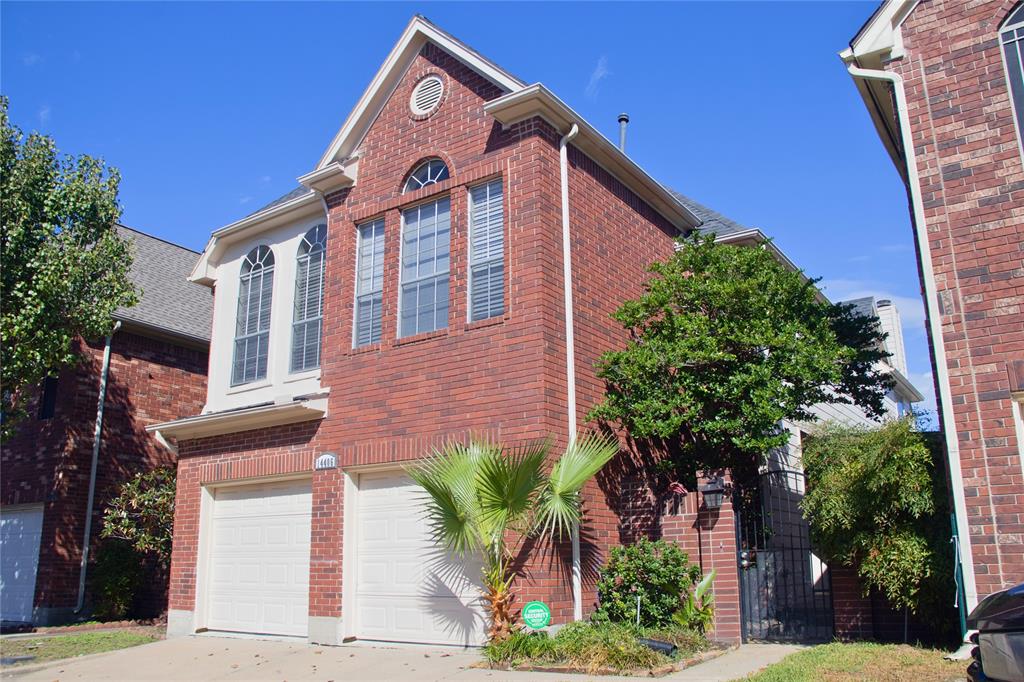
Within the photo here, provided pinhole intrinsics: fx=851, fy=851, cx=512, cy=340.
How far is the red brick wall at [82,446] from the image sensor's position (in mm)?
16484

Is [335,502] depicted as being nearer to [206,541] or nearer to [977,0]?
[206,541]

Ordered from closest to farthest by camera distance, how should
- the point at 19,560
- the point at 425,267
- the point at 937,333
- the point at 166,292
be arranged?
the point at 937,333, the point at 425,267, the point at 19,560, the point at 166,292

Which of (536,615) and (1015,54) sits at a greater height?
(1015,54)

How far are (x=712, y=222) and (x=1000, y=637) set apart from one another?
11682 mm

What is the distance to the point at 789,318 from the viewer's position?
11695 mm

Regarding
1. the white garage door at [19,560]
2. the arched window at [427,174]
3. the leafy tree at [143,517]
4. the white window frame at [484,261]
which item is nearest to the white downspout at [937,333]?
the white window frame at [484,261]

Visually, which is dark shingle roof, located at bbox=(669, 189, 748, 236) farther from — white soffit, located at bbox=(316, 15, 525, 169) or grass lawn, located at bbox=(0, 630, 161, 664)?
grass lawn, located at bbox=(0, 630, 161, 664)

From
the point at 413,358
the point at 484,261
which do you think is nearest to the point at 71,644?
the point at 413,358

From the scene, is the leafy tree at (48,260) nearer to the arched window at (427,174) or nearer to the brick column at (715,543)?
the arched window at (427,174)

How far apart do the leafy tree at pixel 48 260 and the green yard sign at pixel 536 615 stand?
890cm

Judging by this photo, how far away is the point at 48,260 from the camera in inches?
520

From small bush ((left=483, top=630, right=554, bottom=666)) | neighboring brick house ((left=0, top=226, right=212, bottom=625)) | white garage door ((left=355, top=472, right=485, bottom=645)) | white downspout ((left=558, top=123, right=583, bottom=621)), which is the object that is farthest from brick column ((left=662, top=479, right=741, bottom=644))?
neighboring brick house ((left=0, top=226, right=212, bottom=625))

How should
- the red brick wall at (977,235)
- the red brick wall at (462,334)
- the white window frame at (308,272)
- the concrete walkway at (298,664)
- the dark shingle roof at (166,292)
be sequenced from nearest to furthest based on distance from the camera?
the red brick wall at (977,235), the concrete walkway at (298,664), the red brick wall at (462,334), the white window frame at (308,272), the dark shingle roof at (166,292)

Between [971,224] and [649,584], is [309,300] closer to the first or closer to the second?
[649,584]
